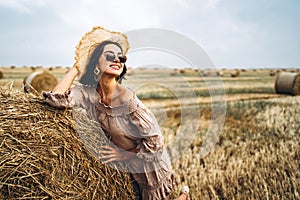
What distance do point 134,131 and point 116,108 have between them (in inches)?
9.5

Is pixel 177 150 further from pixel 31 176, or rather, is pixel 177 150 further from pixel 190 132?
pixel 31 176

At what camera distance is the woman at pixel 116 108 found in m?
3.23

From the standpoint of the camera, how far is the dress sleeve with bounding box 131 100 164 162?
10.5 ft

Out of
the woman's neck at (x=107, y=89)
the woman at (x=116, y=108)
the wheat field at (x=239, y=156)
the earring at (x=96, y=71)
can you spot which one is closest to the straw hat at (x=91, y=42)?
the woman at (x=116, y=108)

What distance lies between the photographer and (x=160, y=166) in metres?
3.36

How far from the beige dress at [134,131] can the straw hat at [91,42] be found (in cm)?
24

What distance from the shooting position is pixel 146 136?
10.5ft

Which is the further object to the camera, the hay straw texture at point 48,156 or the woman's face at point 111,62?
the woman's face at point 111,62

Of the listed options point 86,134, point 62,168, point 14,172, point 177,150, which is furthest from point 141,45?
point 177,150

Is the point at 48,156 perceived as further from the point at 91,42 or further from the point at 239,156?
the point at 239,156

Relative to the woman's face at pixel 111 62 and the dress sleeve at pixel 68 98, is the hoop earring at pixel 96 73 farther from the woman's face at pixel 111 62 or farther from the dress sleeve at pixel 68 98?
the dress sleeve at pixel 68 98

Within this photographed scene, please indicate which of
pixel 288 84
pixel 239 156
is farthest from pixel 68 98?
pixel 288 84

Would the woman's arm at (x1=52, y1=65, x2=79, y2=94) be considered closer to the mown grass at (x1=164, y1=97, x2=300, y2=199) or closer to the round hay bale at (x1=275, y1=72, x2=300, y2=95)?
the mown grass at (x1=164, y1=97, x2=300, y2=199)

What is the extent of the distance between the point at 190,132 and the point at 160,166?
153 inches
